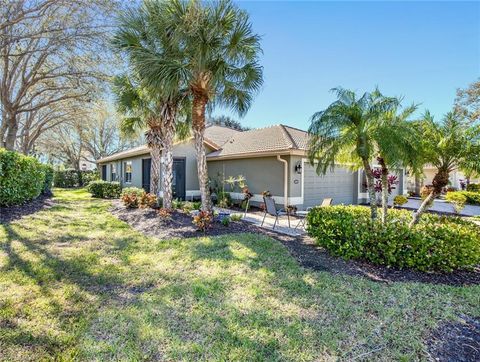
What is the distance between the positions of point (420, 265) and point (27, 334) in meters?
6.04

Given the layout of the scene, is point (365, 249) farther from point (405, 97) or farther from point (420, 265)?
point (405, 97)

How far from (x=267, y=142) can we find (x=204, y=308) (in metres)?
10.5

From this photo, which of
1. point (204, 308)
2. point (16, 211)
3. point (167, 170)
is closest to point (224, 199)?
point (167, 170)

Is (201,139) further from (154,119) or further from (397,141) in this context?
(397,141)

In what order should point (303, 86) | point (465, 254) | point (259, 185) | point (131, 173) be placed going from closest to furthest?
1. point (465, 254)
2. point (259, 185)
3. point (303, 86)
4. point (131, 173)

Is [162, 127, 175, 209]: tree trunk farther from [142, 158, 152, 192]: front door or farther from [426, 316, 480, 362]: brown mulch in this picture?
[426, 316, 480, 362]: brown mulch

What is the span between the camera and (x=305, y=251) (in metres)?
6.25

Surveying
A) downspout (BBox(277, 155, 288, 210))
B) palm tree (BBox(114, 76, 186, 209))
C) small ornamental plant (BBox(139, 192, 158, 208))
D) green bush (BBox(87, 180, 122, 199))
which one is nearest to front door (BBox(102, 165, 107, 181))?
green bush (BBox(87, 180, 122, 199))

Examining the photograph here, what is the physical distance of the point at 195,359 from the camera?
9.11ft

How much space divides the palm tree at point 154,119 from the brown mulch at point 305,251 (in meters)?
1.40

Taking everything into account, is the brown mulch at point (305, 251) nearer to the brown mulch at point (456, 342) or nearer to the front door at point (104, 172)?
the brown mulch at point (456, 342)

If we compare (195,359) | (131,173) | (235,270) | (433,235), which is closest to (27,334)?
(195,359)

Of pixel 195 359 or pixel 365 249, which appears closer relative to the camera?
pixel 195 359

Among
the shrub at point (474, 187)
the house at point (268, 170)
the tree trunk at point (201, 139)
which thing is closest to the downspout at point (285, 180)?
the house at point (268, 170)
